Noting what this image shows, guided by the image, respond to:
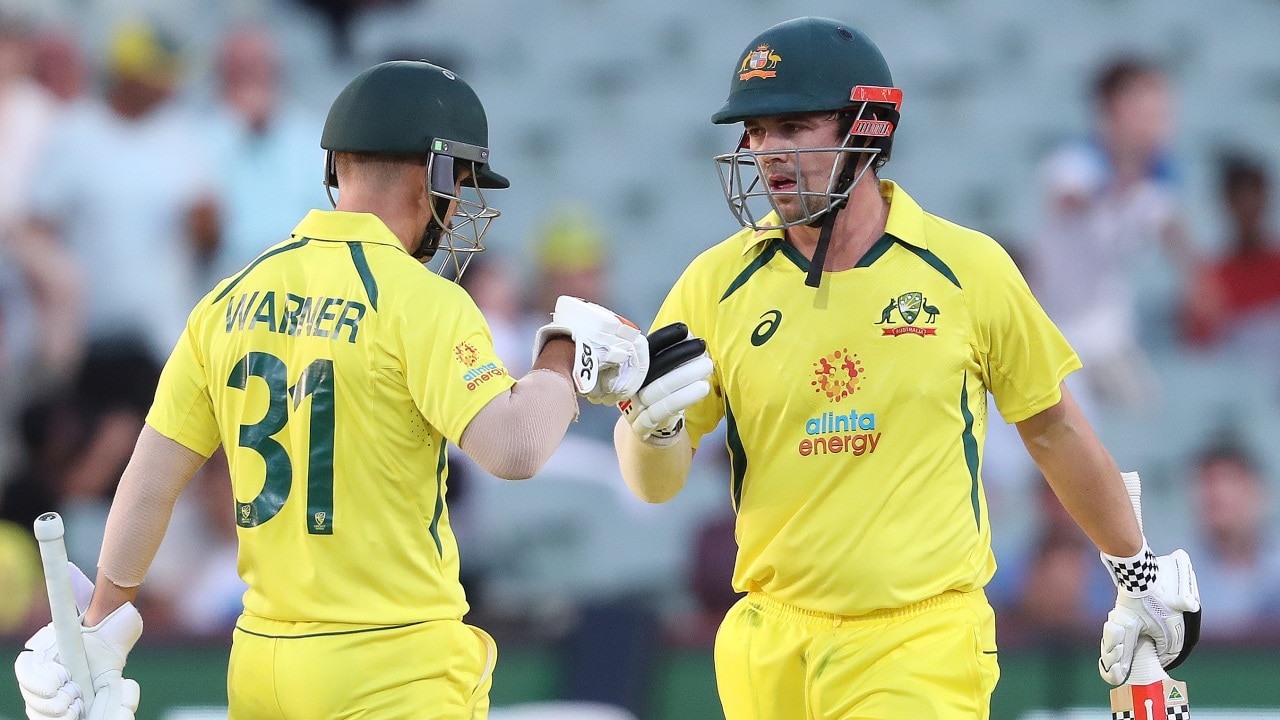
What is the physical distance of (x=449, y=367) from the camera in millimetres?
2781

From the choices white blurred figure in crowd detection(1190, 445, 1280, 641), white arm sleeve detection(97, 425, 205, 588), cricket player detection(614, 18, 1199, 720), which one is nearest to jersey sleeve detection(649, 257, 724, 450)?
cricket player detection(614, 18, 1199, 720)

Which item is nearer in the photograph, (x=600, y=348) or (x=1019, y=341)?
(x=600, y=348)

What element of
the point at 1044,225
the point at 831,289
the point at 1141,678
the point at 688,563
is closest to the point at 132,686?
the point at 831,289

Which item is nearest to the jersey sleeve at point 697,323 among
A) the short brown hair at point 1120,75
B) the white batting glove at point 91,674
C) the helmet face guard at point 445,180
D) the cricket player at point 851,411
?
the cricket player at point 851,411

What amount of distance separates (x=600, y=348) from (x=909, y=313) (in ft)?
2.21

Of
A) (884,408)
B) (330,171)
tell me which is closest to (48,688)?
(330,171)

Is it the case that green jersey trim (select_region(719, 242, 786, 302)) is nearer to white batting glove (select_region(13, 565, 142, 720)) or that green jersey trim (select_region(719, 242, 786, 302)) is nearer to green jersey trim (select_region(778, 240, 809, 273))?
green jersey trim (select_region(778, 240, 809, 273))

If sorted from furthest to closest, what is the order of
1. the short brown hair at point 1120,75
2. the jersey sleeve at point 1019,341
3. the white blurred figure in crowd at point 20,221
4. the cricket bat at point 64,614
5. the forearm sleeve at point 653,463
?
the short brown hair at point 1120,75 → the white blurred figure in crowd at point 20,221 → the forearm sleeve at point 653,463 → the jersey sleeve at point 1019,341 → the cricket bat at point 64,614

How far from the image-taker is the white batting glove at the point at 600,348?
3031 mm

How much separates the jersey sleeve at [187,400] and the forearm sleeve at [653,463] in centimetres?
89

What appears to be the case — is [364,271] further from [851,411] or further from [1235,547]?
[1235,547]

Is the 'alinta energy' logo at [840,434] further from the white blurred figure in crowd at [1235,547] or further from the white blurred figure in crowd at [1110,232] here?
the white blurred figure in crowd at [1110,232]

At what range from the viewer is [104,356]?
6793 mm

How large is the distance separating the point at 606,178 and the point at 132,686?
15.4 feet
